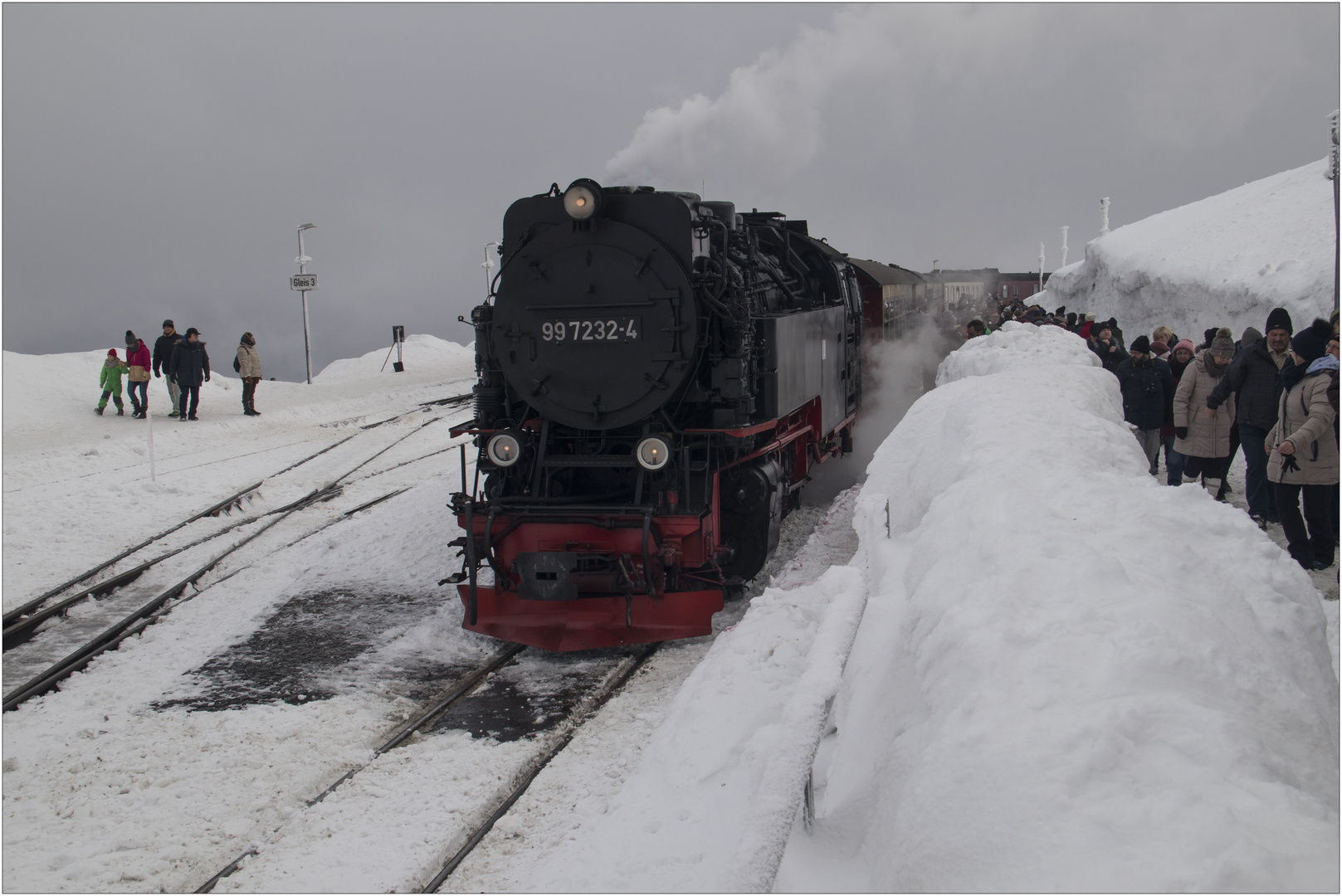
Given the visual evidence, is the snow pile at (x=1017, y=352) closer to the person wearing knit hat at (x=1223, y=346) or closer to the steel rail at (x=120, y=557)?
the person wearing knit hat at (x=1223, y=346)

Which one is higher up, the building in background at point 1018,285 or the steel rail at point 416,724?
the building in background at point 1018,285

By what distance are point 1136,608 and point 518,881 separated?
2.53 meters

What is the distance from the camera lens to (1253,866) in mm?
2008

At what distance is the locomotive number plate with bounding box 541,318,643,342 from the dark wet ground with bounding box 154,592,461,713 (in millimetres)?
2402

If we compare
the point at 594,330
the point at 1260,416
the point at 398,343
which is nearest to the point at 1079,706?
the point at 594,330

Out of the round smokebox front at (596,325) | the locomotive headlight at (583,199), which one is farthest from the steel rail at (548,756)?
the locomotive headlight at (583,199)

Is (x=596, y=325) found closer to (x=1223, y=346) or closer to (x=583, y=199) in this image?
(x=583, y=199)

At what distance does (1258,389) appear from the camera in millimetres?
6922

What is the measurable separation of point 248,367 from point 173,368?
1318 mm

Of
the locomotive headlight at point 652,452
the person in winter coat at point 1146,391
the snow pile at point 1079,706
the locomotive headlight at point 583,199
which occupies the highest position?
the locomotive headlight at point 583,199

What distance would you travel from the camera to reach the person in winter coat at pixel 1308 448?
599 cm

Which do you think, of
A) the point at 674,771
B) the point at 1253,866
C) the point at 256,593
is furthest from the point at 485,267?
the point at 1253,866

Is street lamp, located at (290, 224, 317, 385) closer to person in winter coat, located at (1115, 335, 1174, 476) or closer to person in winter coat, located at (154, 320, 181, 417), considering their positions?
person in winter coat, located at (154, 320, 181, 417)

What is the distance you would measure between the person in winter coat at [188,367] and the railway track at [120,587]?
569 centimetres
